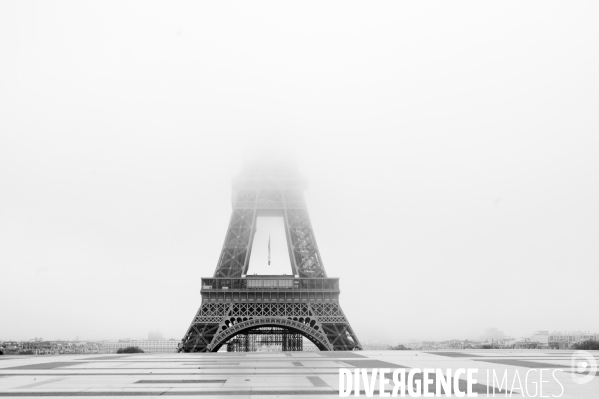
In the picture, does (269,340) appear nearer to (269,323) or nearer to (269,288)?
(269,288)

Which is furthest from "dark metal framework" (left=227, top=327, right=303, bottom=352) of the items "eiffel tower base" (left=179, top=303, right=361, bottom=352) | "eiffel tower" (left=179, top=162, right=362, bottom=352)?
"eiffel tower base" (left=179, top=303, right=361, bottom=352)

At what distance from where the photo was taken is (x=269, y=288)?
63969 mm

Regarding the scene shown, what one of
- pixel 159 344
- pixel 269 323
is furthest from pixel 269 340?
pixel 159 344

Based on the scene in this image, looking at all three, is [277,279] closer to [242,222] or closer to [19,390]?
[242,222]

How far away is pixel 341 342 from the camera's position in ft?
191

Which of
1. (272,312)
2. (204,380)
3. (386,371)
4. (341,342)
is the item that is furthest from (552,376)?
(272,312)

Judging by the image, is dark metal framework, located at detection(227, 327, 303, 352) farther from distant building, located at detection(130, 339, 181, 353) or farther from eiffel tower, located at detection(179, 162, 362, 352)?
distant building, located at detection(130, 339, 181, 353)

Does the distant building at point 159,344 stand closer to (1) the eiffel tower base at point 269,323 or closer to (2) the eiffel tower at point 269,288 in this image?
(2) the eiffel tower at point 269,288

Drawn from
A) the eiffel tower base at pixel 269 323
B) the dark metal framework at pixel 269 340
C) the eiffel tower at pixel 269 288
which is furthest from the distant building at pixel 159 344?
the eiffel tower base at pixel 269 323

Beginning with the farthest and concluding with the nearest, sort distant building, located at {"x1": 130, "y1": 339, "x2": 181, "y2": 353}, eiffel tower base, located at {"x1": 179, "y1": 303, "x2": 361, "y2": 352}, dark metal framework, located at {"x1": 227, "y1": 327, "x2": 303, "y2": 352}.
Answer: distant building, located at {"x1": 130, "y1": 339, "x2": 181, "y2": 353}, dark metal framework, located at {"x1": 227, "y1": 327, "x2": 303, "y2": 352}, eiffel tower base, located at {"x1": 179, "y1": 303, "x2": 361, "y2": 352}

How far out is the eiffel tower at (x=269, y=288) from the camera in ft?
196

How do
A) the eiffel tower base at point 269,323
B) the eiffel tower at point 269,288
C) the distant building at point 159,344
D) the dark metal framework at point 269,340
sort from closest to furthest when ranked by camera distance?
1. the eiffel tower base at point 269,323
2. the eiffel tower at point 269,288
3. the dark metal framework at point 269,340
4. the distant building at point 159,344

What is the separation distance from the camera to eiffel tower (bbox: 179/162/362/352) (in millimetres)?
59678

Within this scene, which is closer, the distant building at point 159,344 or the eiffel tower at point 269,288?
the eiffel tower at point 269,288
